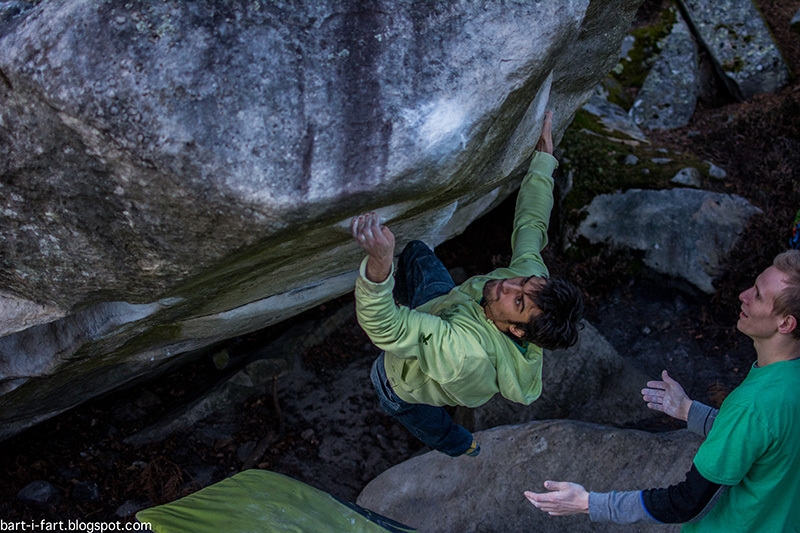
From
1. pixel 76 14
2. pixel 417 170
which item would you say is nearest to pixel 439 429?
pixel 417 170

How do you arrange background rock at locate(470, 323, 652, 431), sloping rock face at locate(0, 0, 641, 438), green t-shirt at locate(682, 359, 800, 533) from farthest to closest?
background rock at locate(470, 323, 652, 431)
green t-shirt at locate(682, 359, 800, 533)
sloping rock face at locate(0, 0, 641, 438)

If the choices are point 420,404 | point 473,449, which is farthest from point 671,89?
point 420,404

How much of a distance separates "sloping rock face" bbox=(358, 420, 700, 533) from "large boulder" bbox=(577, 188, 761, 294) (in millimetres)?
2516

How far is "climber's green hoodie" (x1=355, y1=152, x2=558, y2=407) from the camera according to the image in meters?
3.58

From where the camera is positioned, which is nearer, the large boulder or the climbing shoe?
the climbing shoe

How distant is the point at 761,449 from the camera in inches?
134

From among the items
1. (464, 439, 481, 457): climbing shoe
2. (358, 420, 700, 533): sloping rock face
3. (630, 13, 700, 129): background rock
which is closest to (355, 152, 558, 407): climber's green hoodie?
(464, 439, 481, 457): climbing shoe

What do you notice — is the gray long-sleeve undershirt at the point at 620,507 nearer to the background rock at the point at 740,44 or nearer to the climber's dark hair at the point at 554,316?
the climber's dark hair at the point at 554,316

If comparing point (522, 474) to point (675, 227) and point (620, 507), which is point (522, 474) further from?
point (675, 227)

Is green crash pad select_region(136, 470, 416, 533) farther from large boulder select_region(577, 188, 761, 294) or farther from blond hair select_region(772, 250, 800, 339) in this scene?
large boulder select_region(577, 188, 761, 294)

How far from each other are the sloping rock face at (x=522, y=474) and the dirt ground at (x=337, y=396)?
0.88 metres

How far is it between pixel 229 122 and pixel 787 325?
3008mm

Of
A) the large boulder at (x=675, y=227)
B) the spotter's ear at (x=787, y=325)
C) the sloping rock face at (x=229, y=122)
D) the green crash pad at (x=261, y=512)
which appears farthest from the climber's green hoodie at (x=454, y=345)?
the large boulder at (x=675, y=227)

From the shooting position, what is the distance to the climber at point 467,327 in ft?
11.5
